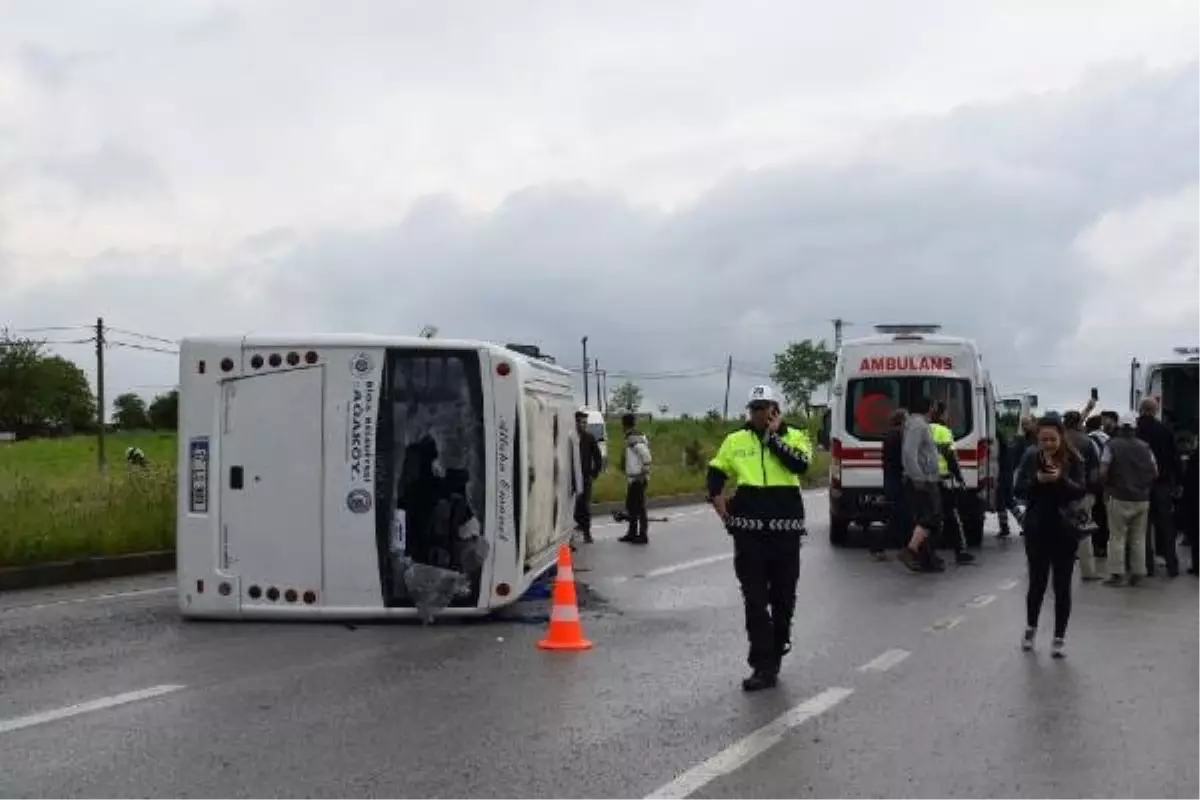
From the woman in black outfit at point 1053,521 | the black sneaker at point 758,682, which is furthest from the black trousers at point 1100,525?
the black sneaker at point 758,682

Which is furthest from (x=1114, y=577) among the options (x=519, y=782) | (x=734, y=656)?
(x=519, y=782)

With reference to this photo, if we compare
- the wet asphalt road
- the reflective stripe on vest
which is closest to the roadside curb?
the wet asphalt road

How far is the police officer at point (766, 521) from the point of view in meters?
8.86

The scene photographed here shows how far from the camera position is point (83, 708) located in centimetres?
817

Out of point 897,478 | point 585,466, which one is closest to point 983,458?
point 897,478

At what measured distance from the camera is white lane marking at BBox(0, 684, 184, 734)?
7738mm

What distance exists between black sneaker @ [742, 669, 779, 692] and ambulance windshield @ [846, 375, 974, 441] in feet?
35.2

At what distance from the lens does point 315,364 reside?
11281mm

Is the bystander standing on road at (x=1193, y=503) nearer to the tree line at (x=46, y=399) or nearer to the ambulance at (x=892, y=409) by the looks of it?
the ambulance at (x=892, y=409)

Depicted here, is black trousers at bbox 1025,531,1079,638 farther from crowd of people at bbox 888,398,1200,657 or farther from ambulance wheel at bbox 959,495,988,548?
ambulance wheel at bbox 959,495,988,548

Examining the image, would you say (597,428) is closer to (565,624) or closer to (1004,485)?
(1004,485)

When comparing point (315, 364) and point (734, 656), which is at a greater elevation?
point (315, 364)

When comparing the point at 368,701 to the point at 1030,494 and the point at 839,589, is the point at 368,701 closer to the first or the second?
Answer: the point at 1030,494

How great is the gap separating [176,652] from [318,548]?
144cm
